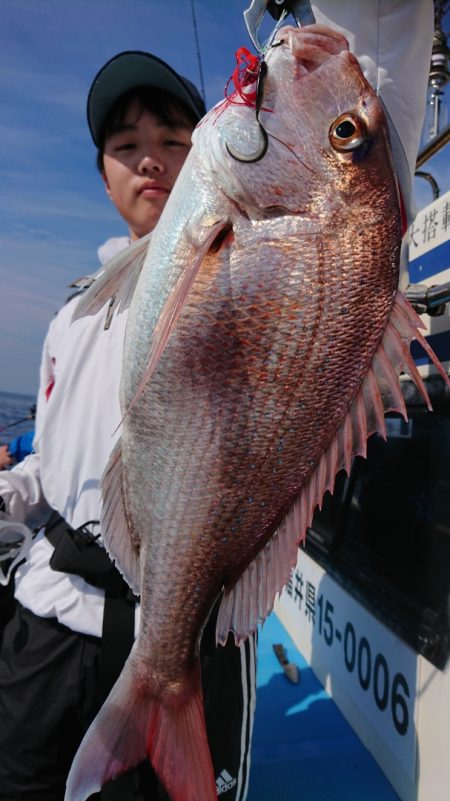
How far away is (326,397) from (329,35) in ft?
2.70

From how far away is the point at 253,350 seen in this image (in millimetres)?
1171

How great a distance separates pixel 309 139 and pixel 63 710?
1.77 meters

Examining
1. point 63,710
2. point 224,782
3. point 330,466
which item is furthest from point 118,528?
point 224,782

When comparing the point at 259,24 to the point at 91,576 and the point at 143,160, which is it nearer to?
the point at 143,160

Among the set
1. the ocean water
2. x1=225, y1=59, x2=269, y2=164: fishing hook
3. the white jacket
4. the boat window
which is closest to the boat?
the boat window

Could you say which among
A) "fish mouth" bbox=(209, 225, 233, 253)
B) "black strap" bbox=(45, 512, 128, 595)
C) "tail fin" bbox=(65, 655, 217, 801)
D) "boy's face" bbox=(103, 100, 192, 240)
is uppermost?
"boy's face" bbox=(103, 100, 192, 240)

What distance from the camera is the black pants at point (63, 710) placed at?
166 centimetres

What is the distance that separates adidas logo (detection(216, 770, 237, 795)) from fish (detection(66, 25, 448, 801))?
17.2 inches

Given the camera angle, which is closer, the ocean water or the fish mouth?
the fish mouth

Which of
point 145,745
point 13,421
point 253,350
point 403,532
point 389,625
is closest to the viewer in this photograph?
point 253,350

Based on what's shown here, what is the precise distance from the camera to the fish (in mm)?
1176

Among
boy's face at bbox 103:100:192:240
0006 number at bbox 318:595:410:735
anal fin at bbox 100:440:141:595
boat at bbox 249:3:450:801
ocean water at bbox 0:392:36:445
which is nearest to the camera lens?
anal fin at bbox 100:440:141:595

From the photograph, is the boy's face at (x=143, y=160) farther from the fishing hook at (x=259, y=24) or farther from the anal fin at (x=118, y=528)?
the anal fin at (x=118, y=528)

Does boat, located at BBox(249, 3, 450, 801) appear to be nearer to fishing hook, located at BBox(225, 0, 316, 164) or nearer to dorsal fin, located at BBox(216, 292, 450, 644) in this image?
dorsal fin, located at BBox(216, 292, 450, 644)
